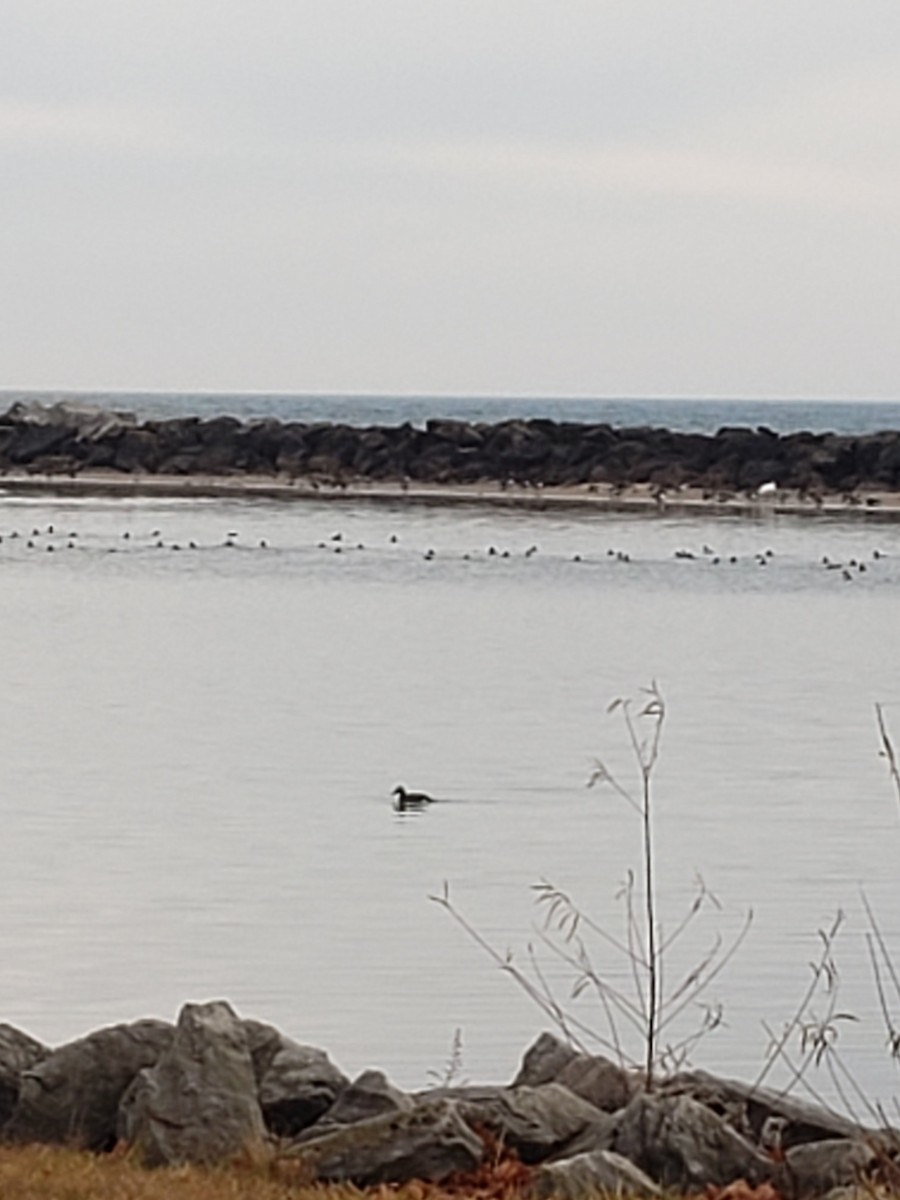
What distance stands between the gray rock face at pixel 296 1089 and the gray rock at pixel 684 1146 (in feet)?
3.44

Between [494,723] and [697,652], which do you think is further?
[697,652]

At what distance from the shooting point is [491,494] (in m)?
63.4

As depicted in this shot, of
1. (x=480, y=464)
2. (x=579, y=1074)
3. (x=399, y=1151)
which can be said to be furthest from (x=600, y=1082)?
(x=480, y=464)

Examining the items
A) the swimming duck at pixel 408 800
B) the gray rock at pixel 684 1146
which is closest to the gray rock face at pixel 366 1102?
the gray rock at pixel 684 1146

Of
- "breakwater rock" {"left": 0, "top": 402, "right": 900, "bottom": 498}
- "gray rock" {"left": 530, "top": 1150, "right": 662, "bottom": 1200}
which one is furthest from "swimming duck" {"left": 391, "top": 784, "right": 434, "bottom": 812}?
"breakwater rock" {"left": 0, "top": 402, "right": 900, "bottom": 498}

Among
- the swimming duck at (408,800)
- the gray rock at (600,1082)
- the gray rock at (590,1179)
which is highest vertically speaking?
the gray rock at (590,1179)

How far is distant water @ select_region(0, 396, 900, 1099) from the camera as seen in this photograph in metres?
11.6

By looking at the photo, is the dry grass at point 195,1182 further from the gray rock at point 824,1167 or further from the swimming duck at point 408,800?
the swimming duck at point 408,800

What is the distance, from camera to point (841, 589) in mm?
35969

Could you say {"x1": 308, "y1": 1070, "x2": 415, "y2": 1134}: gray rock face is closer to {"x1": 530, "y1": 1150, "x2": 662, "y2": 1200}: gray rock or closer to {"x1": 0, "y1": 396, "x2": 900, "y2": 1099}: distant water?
{"x1": 530, "y1": 1150, "x2": 662, "y2": 1200}: gray rock

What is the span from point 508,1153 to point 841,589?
1100 inches

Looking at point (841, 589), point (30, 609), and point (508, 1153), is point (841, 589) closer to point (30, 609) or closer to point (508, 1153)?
point (30, 609)

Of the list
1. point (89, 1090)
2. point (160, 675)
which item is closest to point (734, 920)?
point (89, 1090)

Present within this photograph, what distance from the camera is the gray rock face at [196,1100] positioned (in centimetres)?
848
